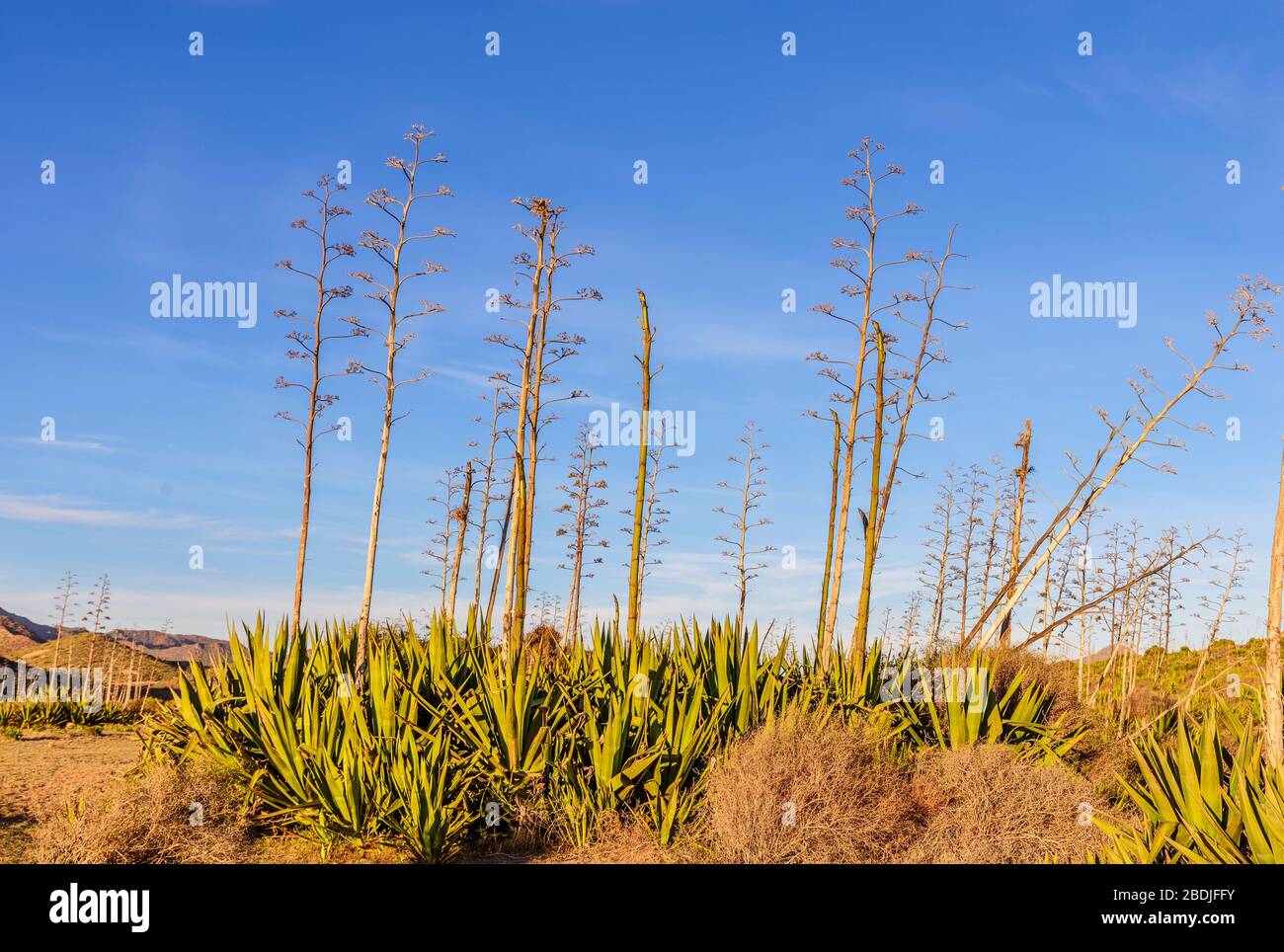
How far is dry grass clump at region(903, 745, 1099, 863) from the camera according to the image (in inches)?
342

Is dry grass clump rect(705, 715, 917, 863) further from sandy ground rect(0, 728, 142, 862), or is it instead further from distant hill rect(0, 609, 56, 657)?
distant hill rect(0, 609, 56, 657)

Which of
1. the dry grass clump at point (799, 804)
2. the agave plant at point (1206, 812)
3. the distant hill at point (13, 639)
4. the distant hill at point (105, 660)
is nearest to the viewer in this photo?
the agave plant at point (1206, 812)

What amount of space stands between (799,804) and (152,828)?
5476 millimetres

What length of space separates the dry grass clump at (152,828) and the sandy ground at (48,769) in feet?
1.40

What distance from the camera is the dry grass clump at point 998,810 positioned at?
342 inches

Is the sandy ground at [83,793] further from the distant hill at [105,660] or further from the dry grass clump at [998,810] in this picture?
the distant hill at [105,660]

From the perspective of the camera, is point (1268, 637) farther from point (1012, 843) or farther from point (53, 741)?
point (53, 741)

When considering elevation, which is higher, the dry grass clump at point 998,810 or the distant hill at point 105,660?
the dry grass clump at point 998,810

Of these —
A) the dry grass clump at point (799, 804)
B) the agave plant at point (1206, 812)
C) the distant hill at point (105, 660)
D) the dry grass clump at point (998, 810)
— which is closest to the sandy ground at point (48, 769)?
the dry grass clump at point (799, 804)

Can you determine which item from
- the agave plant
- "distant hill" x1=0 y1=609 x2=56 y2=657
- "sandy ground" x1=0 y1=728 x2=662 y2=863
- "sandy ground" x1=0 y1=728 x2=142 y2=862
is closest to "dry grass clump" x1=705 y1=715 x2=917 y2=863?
"sandy ground" x1=0 y1=728 x2=662 y2=863

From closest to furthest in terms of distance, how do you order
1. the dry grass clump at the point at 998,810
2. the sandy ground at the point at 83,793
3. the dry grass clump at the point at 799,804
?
the dry grass clump at the point at 799,804 < the sandy ground at the point at 83,793 < the dry grass clump at the point at 998,810

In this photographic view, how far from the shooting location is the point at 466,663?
1034 cm
